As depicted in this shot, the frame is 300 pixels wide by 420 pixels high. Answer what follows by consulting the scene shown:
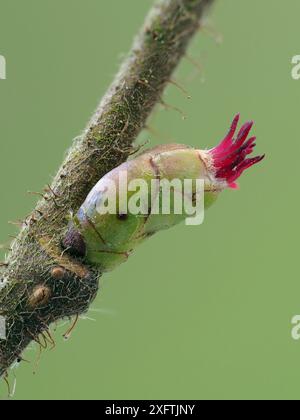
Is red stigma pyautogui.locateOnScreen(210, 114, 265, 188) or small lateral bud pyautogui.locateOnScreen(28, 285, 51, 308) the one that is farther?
small lateral bud pyautogui.locateOnScreen(28, 285, 51, 308)

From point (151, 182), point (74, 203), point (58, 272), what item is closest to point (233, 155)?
point (151, 182)

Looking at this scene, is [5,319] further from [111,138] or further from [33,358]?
[111,138]

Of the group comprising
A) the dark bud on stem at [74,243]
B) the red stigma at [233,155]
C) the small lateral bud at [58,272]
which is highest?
the red stigma at [233,155]

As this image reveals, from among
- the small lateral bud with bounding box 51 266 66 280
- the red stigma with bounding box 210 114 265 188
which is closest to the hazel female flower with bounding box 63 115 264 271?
the red stigma with bounding box 210 114 265 188

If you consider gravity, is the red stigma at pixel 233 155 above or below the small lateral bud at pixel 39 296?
above

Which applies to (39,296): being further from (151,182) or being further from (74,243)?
(151,182)

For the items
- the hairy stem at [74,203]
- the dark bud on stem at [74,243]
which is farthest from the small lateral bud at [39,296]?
the dark bud on stem at [74,243]

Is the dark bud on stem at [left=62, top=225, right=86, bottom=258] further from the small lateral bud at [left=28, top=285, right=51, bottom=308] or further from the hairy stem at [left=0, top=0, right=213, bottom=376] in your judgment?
the small lateral bud at [left=28, top=285, right=51, bottom=308]

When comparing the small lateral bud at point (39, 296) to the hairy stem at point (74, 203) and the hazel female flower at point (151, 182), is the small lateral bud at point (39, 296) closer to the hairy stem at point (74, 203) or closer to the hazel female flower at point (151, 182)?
the hairy stem at point (74, 203)
